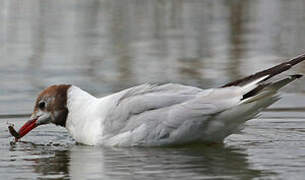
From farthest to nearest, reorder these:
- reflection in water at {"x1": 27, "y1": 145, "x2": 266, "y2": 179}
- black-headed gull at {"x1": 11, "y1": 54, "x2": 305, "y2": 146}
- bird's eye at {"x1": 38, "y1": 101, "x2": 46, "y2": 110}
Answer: bird's eye at {"x1": 38, "y1": 101, "x2": 46, "y2": 110} → black-headed gull at {"x1": 11, "y1": 54, "x2": 305, "y2": 146} → reflection in water at {"x1": 27, "y1": 145, "x2": 266, "y2": 179}

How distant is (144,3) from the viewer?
22.7 meters

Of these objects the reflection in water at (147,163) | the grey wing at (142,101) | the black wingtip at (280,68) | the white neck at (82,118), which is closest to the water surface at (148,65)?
the reflection in water at (147,163)

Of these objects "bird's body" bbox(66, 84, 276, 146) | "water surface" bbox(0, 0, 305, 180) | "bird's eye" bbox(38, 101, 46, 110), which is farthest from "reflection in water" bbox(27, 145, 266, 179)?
"bird's eye" bbox(38, 101, 46, 110)

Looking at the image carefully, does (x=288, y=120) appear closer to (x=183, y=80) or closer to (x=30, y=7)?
(x=183, y=80)

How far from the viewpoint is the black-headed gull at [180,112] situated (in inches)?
394

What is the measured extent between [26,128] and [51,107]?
330 millimetres

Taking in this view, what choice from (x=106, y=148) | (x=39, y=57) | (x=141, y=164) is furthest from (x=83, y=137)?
(x=39, y=57)

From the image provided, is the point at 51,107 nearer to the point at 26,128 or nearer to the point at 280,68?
the point at 26,128

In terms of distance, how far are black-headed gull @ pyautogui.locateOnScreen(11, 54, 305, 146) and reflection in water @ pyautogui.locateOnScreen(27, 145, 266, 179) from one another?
0.13 m

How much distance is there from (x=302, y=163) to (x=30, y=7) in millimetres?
14220

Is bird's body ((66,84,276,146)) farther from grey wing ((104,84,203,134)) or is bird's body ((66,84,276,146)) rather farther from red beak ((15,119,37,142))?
red beak ((15,119,37,142))

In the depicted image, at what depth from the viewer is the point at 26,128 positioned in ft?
35.9

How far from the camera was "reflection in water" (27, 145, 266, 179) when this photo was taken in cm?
888

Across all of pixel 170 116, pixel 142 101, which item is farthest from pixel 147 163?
pixel 142 101
